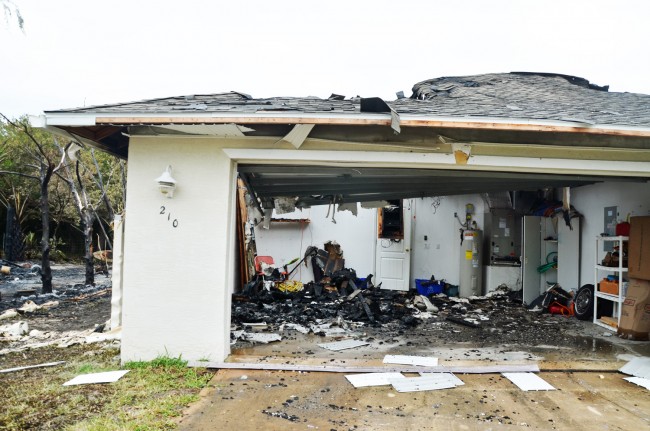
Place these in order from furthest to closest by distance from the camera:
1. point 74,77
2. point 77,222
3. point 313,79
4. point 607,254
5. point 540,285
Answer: point 313,79 < point 77,222 < point 74,77 < point 540,285 < point 607,254

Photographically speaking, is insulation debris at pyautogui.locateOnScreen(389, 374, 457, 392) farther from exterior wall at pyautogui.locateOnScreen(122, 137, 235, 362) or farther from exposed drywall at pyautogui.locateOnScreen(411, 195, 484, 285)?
exposed drywall at pyautogui.locateOnScreen(411, 195, 484, 285)

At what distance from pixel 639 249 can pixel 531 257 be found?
3.47 meters

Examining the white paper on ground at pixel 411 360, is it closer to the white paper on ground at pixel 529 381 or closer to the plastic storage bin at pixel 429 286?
the white paper on ground at pixel 529 381

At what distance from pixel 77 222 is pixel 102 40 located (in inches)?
388

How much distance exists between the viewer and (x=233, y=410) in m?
3.59

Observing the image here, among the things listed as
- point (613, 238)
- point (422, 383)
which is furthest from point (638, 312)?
point (422, 383)

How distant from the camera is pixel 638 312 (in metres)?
6.38

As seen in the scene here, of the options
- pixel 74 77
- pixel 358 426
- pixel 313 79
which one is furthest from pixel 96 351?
pixel 313 79

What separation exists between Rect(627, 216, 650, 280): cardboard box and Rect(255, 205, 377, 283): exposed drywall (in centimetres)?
694

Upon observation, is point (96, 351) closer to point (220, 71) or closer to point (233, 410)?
point (233, 410)

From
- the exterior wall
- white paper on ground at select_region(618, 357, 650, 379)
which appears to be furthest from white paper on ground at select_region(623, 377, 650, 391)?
the exterior wall

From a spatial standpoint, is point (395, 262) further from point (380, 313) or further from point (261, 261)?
point (380, 313)

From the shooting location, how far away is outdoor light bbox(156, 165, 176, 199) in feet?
15.0

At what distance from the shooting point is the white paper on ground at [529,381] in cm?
421
